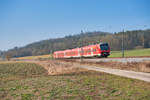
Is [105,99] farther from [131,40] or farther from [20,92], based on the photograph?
[131,40]

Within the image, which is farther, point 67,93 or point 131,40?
point 131,40

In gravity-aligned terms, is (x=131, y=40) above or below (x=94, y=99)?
above

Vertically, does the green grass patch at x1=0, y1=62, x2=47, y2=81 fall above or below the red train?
below

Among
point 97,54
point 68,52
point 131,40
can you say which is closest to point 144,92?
point 97,54

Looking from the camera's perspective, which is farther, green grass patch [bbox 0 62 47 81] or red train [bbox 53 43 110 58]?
red train [bbox 53 43 110 58]

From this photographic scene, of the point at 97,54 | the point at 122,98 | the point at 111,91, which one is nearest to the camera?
the point at 122,98

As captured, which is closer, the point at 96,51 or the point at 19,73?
the point at 19,73

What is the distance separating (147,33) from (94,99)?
259ft

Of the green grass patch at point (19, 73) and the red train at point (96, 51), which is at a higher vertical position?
the red train at point (96, 51)

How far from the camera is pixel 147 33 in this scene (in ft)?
258

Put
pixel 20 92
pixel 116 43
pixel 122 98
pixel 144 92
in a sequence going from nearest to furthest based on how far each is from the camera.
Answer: pixel 122 98
pixel 144 92
pixel 20 92
pixel 116 43

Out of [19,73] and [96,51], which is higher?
[96,51]

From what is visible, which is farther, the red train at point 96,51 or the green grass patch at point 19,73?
the red train at point 96,51

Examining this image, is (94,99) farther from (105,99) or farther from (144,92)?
(144,92)
